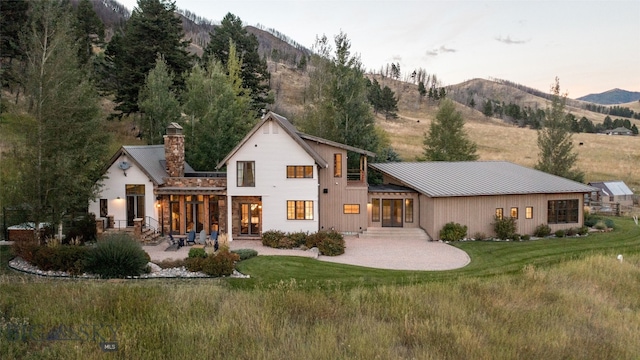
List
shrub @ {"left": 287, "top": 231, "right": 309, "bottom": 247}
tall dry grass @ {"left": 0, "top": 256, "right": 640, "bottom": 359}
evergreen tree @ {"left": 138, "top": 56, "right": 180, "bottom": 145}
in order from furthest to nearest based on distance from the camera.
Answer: evergreen tree @ {"left": 138, "top": 56, "right": 180, "bottom": 145}, shrub @ {"left": 287, "top": 231, "right": 309, "bottom": 247}, tall dry grass @ {"left": 0, "top": 256, "right": 640, "bottom": 359}

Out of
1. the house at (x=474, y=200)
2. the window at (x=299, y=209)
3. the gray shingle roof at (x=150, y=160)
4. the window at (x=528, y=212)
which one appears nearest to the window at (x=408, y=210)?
the house at (x=474, y=200)

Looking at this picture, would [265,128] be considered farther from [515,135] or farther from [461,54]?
[515,135]

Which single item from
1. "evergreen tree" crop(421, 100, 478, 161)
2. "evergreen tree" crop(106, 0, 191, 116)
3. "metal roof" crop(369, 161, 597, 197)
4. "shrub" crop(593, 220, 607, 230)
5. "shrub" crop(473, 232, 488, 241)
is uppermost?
"evergreen tree" crop(106, 0, 191, 116)

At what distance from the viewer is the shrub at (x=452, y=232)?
23312mm

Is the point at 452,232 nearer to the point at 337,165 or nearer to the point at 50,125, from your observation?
the point at 337,165

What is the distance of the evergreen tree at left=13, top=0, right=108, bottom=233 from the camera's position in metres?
17.2

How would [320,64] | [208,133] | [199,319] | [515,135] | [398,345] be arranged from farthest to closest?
1. [515,135]
2. [320,64]
3. [208,133]
4. [199,319]
5. [398,345]

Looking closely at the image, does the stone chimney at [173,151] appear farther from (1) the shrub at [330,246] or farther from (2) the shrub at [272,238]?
(1) the shrub at [330,246]

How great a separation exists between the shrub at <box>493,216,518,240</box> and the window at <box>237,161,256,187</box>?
46.4 feet

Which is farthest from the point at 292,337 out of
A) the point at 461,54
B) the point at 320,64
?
the point at 461,54

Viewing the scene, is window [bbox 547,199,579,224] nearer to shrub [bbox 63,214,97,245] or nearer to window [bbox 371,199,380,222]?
window [bbox 371,199,380,222]

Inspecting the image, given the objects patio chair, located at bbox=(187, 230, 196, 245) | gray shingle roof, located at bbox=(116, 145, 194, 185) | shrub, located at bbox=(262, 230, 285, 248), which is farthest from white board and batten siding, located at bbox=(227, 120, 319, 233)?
gray shingle roof, located at bbox=(116, 145, 194, 185)

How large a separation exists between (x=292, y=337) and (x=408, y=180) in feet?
64.6

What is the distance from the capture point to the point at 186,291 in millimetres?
9859
